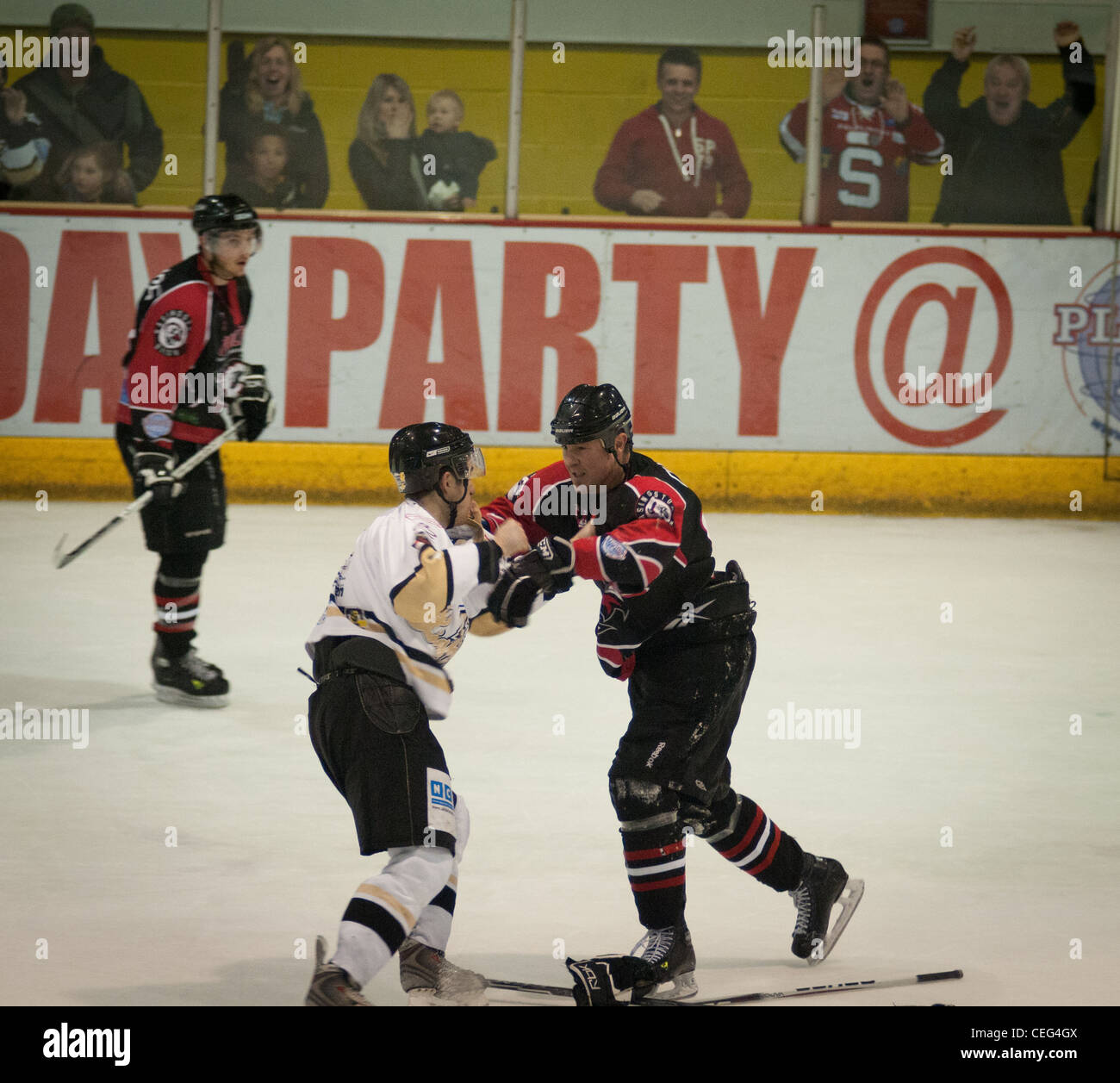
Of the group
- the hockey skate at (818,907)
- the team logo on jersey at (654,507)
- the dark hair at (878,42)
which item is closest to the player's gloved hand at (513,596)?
the team logo on jersey at (654,507)

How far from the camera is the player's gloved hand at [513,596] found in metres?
2.95

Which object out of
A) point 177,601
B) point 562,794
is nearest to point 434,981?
point 562,794

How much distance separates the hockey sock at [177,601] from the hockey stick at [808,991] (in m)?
2.84

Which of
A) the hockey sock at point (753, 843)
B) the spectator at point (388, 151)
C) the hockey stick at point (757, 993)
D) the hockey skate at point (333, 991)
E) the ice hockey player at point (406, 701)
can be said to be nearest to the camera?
the hockey skate at point (333, 991)

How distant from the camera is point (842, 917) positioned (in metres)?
3.45

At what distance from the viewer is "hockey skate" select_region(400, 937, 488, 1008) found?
118 inches

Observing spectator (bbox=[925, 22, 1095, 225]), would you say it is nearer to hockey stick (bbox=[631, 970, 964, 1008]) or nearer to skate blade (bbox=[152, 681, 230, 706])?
skate blade (bbox=[152, 681, 230, 706])

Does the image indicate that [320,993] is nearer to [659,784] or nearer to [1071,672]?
[659,784]

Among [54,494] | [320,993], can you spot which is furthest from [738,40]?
[320,993]

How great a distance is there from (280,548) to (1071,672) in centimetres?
376

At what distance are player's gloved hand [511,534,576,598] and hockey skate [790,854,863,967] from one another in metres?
0.88

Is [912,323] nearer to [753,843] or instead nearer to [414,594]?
[753,843]
